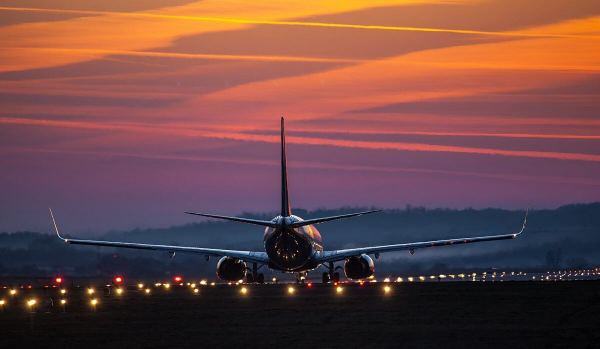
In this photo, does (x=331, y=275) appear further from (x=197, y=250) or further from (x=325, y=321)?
(x=325, y=321)

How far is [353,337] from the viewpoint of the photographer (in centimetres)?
3756

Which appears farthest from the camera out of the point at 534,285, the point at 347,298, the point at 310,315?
the point at 534,285

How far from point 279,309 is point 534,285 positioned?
25321 millimetres

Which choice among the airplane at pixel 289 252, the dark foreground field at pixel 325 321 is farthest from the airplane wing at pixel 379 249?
the dark foreground field at pixel 325 321

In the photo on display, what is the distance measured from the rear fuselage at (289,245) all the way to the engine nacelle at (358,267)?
12.7 ft

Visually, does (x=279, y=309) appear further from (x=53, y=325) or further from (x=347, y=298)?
(x=53, y=325)

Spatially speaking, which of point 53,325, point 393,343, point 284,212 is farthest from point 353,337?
point 284,212

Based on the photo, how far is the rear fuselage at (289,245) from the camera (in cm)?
8212

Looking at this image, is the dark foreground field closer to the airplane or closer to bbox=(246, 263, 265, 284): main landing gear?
the airplane

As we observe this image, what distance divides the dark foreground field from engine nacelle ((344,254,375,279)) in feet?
81.3

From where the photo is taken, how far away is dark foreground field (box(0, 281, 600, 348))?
36.7 m

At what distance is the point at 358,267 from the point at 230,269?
11.5 m

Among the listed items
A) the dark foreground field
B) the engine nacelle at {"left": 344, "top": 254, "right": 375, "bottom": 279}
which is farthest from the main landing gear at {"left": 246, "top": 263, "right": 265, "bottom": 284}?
the dark foreground field

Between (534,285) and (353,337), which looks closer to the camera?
(353,337)
